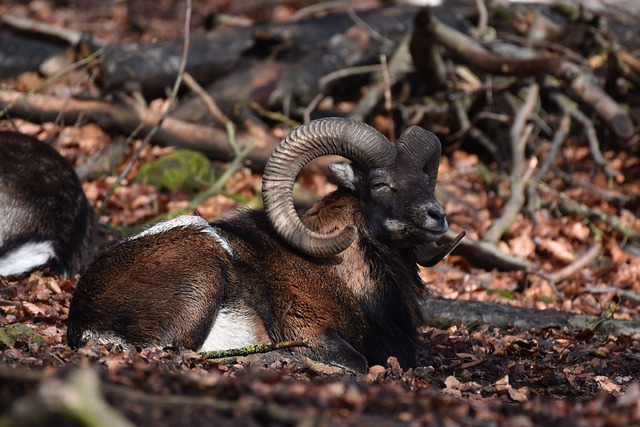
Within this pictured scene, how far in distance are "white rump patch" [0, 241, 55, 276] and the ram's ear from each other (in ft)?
12.7

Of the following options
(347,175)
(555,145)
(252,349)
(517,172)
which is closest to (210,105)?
(517,172)

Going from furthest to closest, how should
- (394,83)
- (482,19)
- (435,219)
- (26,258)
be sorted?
(482,19), (394,83), (26,258), (435,219)

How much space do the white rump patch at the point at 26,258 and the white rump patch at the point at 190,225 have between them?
249 centimetres

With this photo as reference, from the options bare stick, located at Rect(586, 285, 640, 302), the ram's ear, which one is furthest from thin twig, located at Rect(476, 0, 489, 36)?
the ram's ear

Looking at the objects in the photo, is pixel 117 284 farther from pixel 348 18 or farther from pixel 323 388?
pixel 348 18

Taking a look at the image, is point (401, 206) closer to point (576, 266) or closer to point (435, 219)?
point (435, 219)

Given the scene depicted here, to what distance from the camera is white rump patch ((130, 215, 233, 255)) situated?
7812 mm

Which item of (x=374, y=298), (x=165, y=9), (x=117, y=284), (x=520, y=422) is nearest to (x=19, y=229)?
(x=117, y=284)

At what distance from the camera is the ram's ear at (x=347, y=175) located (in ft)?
26.8

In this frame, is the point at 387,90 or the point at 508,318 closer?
the point at 508,318

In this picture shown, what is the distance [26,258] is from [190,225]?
303 centimetres

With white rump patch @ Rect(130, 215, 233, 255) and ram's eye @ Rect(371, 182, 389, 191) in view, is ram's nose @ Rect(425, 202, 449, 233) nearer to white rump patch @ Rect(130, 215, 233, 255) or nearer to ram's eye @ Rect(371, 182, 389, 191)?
ram's eye @ Rect(371, 182, 389, 191)

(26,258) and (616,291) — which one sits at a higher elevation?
(26,258)

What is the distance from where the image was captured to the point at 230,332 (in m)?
7.49
